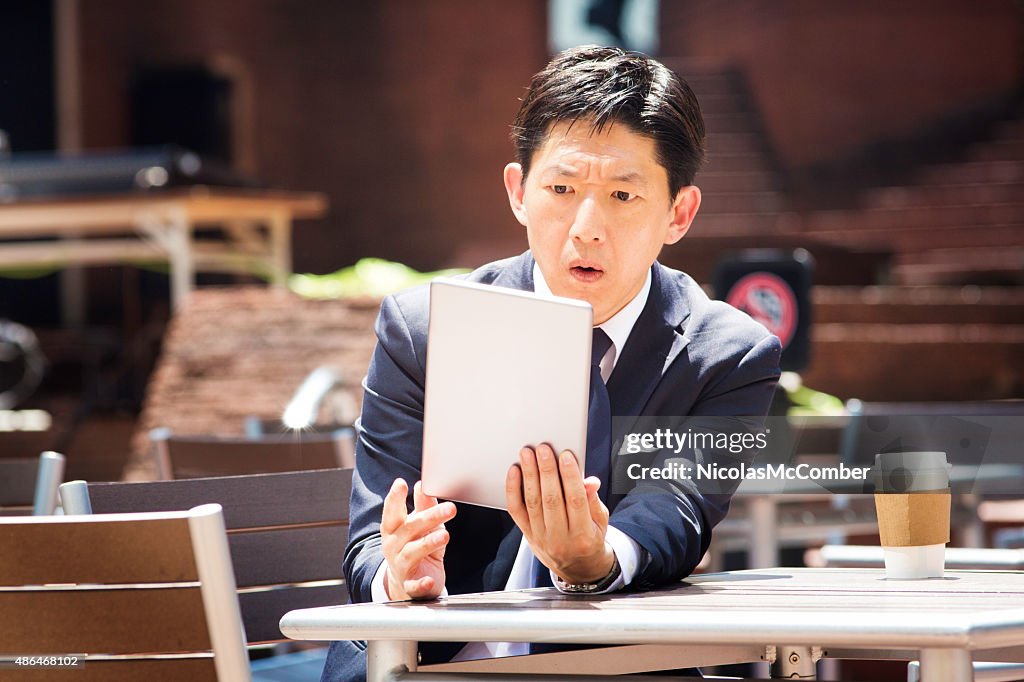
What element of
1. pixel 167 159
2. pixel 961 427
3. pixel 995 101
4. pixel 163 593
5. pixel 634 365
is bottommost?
pixel 961 427

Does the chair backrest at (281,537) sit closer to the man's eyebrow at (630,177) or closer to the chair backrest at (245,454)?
→ the chair backrest at (245,454)

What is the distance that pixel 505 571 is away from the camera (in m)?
1.35

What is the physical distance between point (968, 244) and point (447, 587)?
6.97 meters

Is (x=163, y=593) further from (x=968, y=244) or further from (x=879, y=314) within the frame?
(x=968, y=244)

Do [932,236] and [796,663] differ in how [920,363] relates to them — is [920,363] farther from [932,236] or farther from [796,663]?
[796,663]

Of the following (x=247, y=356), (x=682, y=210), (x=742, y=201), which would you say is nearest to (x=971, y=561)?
A: (x=682, y=210)

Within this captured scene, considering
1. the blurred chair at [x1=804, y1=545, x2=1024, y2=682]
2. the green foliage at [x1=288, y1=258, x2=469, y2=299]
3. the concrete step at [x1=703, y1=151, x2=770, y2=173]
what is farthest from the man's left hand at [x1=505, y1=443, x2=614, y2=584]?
the concrete step at [x1=703, y1=151, x2=770, y2=173]

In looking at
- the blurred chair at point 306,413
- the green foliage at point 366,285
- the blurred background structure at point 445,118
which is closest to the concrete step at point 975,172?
the blurred background structure at point 445,118

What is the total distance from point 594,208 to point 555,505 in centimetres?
37

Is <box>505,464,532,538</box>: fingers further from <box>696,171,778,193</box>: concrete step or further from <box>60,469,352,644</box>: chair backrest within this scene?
<box>696,171,778,193</box>: concrete step

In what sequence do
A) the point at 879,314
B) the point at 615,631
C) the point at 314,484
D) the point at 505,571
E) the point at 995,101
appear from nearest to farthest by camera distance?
the point at 615,631, the point at 505,571, the point at 314,484, the point at 879,314, the point at 995,101

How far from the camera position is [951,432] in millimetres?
3252

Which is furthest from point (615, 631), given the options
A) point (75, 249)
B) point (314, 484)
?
point (75, 249)

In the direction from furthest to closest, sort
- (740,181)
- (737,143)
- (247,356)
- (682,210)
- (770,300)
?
1. (737,143)
2. (740,181)
3. (247,356)
4. (770,300)
5. (682,210)
